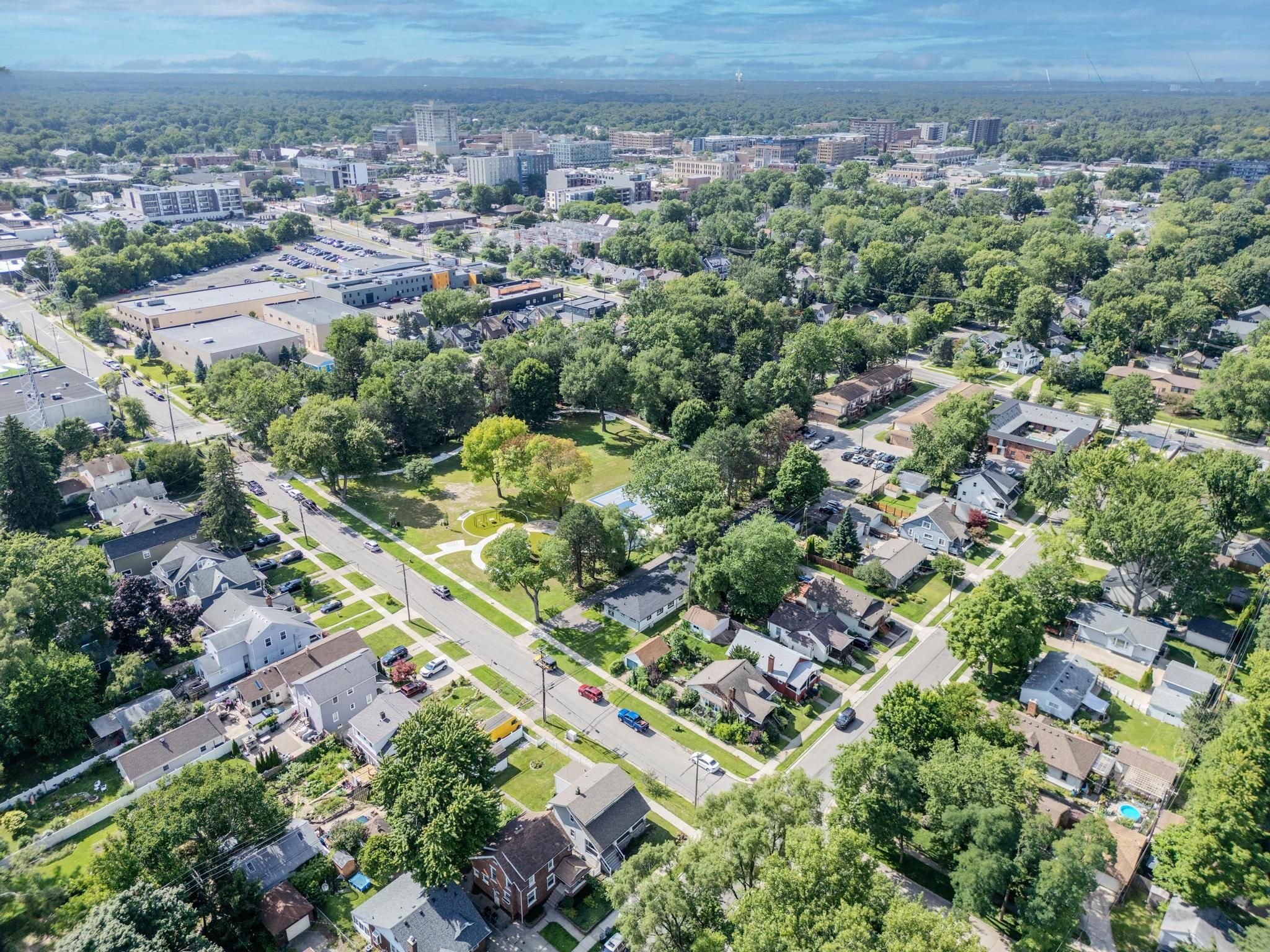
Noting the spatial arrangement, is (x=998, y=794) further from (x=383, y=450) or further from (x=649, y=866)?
(x=383, y=450)

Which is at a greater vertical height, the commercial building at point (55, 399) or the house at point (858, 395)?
the commercial building at point (55, 399)

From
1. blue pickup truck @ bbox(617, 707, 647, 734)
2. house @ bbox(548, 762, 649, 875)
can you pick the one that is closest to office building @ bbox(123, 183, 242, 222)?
blue pickup truck @ bbox(617, 707, 647, 734)

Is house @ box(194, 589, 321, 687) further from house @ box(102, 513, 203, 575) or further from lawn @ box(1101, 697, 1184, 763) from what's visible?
lawn @ box(1101, 697, 1184, 763)

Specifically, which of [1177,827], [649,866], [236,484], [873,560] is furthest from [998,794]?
[236,484]

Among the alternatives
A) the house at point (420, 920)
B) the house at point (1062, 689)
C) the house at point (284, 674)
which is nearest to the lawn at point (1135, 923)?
the house at point (1062, 689)

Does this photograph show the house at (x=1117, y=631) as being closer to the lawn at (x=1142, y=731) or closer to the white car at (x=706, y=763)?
the lawn at (x=1142, y=731)

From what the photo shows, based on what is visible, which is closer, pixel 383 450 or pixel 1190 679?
pixel 1190 679

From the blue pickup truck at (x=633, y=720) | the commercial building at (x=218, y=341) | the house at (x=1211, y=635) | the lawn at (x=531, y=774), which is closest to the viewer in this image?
the lawn at (x=531, y=774)
